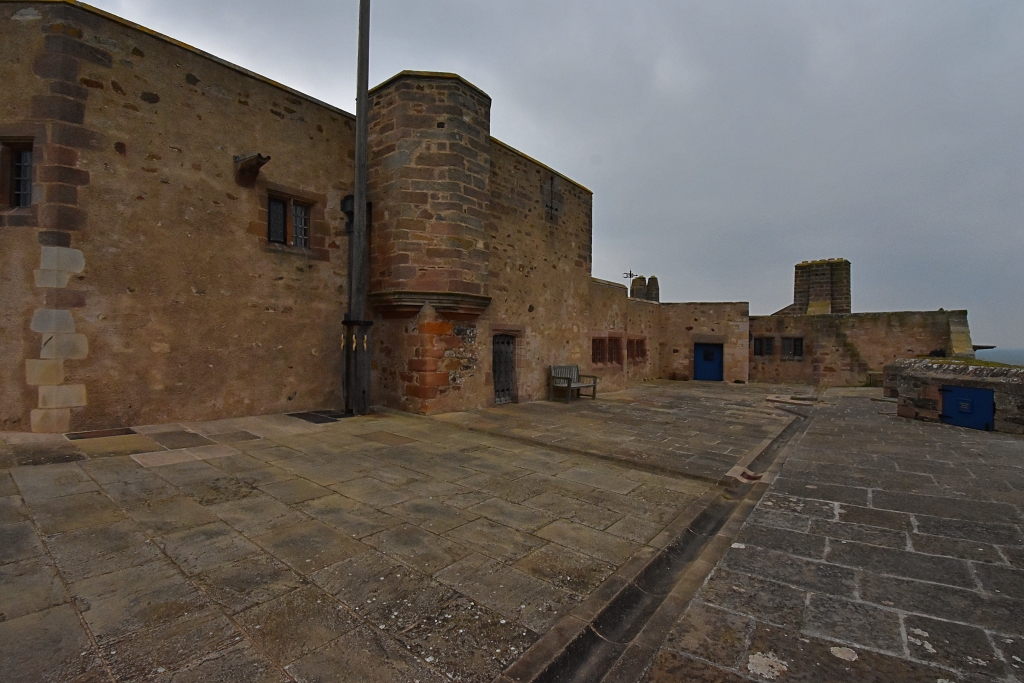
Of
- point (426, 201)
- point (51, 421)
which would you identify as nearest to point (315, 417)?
point (51, 421)

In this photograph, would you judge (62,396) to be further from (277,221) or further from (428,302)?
(428,302)

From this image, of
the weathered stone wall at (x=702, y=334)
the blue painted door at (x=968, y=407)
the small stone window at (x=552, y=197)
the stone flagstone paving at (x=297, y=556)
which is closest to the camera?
the stone flagstone paving at (x=297, y=556)

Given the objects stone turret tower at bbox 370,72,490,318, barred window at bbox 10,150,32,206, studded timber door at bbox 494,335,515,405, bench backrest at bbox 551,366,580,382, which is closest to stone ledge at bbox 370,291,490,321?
stone turret tower at bbox 370,72,490,318

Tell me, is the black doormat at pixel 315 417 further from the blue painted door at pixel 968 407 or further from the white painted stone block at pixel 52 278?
the blue painted door at pixel 968 407

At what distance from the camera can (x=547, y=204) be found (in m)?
11.0

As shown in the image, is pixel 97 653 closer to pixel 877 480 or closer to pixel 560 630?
pixel 560 630

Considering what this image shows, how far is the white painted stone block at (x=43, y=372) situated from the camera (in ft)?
17.5

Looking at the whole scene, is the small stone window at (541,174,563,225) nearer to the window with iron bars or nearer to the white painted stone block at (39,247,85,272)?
the window with iron bars

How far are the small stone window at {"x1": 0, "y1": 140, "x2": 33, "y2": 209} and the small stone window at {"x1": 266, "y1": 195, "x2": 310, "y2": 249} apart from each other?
251cm

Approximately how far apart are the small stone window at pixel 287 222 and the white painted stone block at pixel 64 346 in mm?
2597

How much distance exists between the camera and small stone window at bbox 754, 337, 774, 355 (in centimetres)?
1838

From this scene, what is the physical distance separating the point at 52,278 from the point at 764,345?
1965cm

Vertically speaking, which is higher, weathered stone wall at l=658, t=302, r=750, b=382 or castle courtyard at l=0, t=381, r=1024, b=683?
weathered stone wall at l=658, t=302, r=750, b=382

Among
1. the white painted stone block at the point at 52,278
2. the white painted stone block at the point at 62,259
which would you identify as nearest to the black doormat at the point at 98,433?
the white painted stone block at the point at 52,278
